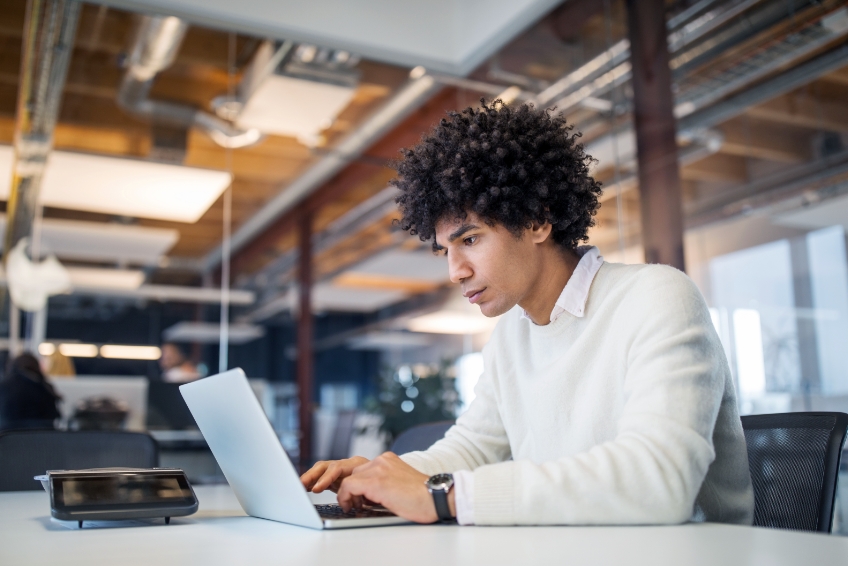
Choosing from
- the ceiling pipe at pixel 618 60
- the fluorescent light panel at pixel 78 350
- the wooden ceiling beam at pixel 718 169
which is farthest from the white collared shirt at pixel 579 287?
the fluorescent light panel at pixel 78 350

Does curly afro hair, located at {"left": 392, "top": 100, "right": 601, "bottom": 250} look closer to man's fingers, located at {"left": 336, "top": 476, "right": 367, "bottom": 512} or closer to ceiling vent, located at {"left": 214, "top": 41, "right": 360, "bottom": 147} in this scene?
man's fingers, located at {"left": 336, "top": 476, "right": 367, "bottom": 512}

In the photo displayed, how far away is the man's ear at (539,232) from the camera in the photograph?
158cm

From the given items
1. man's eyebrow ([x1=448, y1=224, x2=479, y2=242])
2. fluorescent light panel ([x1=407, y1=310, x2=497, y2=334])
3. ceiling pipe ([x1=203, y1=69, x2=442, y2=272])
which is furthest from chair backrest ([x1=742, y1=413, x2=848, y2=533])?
ceiling pipe ([x1=203, y1=69, x2=442, y2=272])

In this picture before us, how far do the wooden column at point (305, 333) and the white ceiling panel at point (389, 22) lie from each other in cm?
173

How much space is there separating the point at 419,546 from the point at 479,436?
0.76 meters

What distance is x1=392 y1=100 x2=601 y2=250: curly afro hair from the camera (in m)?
1.54

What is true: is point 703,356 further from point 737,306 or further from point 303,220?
point 303,220

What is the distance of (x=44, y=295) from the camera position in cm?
415

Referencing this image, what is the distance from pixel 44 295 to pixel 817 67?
392cm

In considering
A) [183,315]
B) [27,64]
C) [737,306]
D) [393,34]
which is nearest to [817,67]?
[737,306]

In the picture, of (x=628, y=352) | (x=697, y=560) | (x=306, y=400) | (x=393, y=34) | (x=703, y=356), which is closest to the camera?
(x=697, y=560)

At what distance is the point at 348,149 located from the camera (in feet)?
16.9

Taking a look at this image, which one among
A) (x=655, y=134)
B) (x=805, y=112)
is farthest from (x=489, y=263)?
(x=655, y=134)

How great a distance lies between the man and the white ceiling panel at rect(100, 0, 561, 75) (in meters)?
2.82
